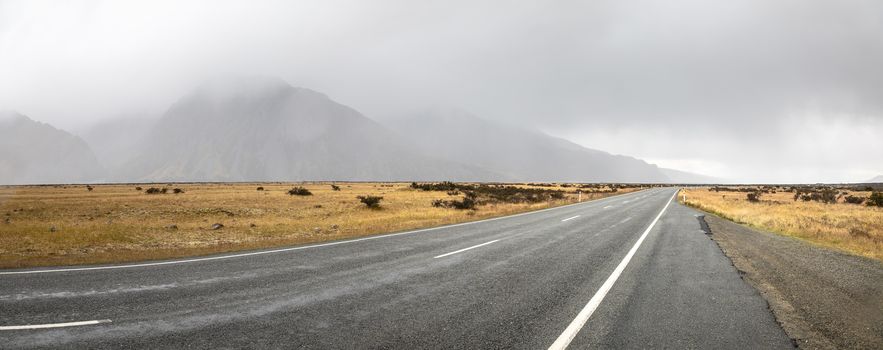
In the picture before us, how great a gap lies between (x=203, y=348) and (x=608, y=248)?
9642mm

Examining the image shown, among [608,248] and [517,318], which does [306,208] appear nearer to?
[608,248]

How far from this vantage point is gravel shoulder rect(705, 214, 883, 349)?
186 inches

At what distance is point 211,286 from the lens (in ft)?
23.2

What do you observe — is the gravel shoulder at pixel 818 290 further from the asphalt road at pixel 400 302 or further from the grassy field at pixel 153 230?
the grassy field at pixel 153 230

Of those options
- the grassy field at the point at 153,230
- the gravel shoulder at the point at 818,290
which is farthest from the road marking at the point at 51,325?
the gravel shoulder at the point at 818,290

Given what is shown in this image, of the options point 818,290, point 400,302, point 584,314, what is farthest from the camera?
point 818,290

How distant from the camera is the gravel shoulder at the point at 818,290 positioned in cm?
473

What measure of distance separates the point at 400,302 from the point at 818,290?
669 centimetres

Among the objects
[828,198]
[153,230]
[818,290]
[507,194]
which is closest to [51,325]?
[818,290]

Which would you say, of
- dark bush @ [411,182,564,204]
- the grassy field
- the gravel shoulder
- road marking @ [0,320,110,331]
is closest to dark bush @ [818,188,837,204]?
dark bush @ [411,182,564,204]

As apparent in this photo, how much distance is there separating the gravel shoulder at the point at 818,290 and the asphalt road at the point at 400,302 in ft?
0.99

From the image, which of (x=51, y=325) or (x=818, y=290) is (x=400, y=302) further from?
(x=818, y=290)

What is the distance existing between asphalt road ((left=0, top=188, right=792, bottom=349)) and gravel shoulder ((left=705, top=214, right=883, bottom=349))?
301mm

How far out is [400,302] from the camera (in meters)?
5.94
